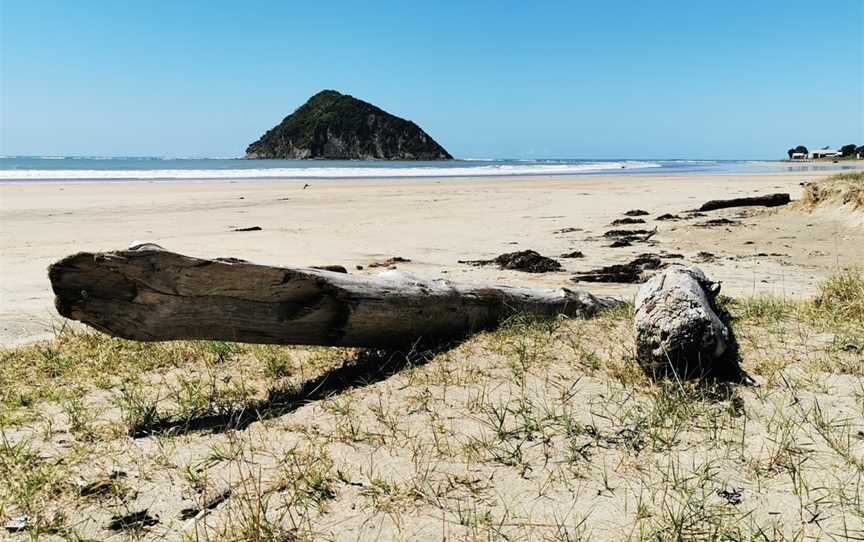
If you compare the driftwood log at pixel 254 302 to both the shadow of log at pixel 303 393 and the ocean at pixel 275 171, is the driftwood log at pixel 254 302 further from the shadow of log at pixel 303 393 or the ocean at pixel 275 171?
the ocean at pixel 275 171

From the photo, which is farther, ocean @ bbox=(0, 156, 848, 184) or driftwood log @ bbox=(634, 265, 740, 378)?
ocean @ bbox=(0, 156, 848, 184)

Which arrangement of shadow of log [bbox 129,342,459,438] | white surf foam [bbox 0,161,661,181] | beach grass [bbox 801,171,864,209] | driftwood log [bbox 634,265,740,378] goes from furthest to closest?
white surf foam [bbox 0,161,661,181], beach grass [bbox 801,171,864,209], driftwood log [bbox 634,265,740,378], shadow of log [bbox 129,342,459,438]

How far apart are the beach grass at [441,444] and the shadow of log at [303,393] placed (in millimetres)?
20

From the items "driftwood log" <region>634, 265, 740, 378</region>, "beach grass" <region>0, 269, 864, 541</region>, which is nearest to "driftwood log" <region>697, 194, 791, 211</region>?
"beach grass" <region>0, 269, 864, 541</region>

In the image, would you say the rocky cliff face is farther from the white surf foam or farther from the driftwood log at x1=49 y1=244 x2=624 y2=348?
the driftwood log at x1=49 y1=244 x2=624 y2=348

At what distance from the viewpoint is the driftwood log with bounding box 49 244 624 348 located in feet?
10.9

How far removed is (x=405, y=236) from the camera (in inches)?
451

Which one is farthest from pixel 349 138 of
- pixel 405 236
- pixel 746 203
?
pixel 405 236

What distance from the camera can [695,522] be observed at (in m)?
2.29

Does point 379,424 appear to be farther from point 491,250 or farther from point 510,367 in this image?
point 491,250

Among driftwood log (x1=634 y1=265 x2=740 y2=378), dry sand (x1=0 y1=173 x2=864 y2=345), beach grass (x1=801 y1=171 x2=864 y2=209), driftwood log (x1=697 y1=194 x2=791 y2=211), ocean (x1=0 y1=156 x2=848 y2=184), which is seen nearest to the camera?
driftwood log (x1=634 y1=265 x2=740 y2=378)

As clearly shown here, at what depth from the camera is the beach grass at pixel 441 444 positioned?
239 cm

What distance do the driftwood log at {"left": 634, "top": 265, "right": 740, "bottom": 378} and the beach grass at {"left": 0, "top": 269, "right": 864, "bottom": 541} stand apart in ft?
0.41

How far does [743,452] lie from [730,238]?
9.09 metres
